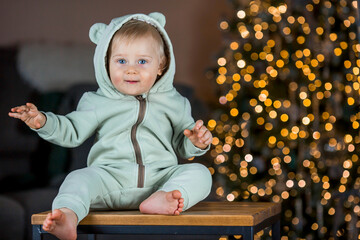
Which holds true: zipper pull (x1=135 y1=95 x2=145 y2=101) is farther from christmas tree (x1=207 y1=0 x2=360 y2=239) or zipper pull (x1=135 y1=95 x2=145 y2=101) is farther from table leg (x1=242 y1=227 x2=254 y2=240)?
christmas tree (x1=207 y1=0 x2=360 y2=239)

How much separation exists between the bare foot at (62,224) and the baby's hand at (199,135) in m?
0.36

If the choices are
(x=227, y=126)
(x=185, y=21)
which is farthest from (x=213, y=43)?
(x=227, y=126)

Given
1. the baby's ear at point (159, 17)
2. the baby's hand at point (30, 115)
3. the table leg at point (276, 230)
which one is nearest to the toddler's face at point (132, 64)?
the baby's ear at point (159, 17)

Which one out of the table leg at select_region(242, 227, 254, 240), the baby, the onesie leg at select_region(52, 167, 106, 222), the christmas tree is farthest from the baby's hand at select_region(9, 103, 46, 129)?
the christmas tree

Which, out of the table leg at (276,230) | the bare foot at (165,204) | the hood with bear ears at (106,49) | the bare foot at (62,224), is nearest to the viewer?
the bare foot at (62,224)

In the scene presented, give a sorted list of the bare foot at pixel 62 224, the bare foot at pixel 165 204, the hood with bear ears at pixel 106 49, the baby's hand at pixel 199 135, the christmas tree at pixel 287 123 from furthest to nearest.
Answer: the christmas tree at pixel 287 123, the hood with bear ears at pixel 106 49, the baby's hand at pixel 199 135, the bare foot at pixel 165 204, the bare foot at pixel 62 224

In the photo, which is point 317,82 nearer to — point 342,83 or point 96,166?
point 342,83

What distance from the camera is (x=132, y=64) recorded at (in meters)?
1.59

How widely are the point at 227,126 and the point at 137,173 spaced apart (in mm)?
738

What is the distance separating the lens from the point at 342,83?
2344mm

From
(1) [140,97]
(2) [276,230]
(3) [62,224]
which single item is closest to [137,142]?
(1) [140,97]

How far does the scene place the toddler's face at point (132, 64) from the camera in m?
1.58

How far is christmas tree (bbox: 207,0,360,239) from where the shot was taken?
88.0 inches

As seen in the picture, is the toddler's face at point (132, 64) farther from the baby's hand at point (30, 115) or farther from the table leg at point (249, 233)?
the table leg at point (249, 233)
